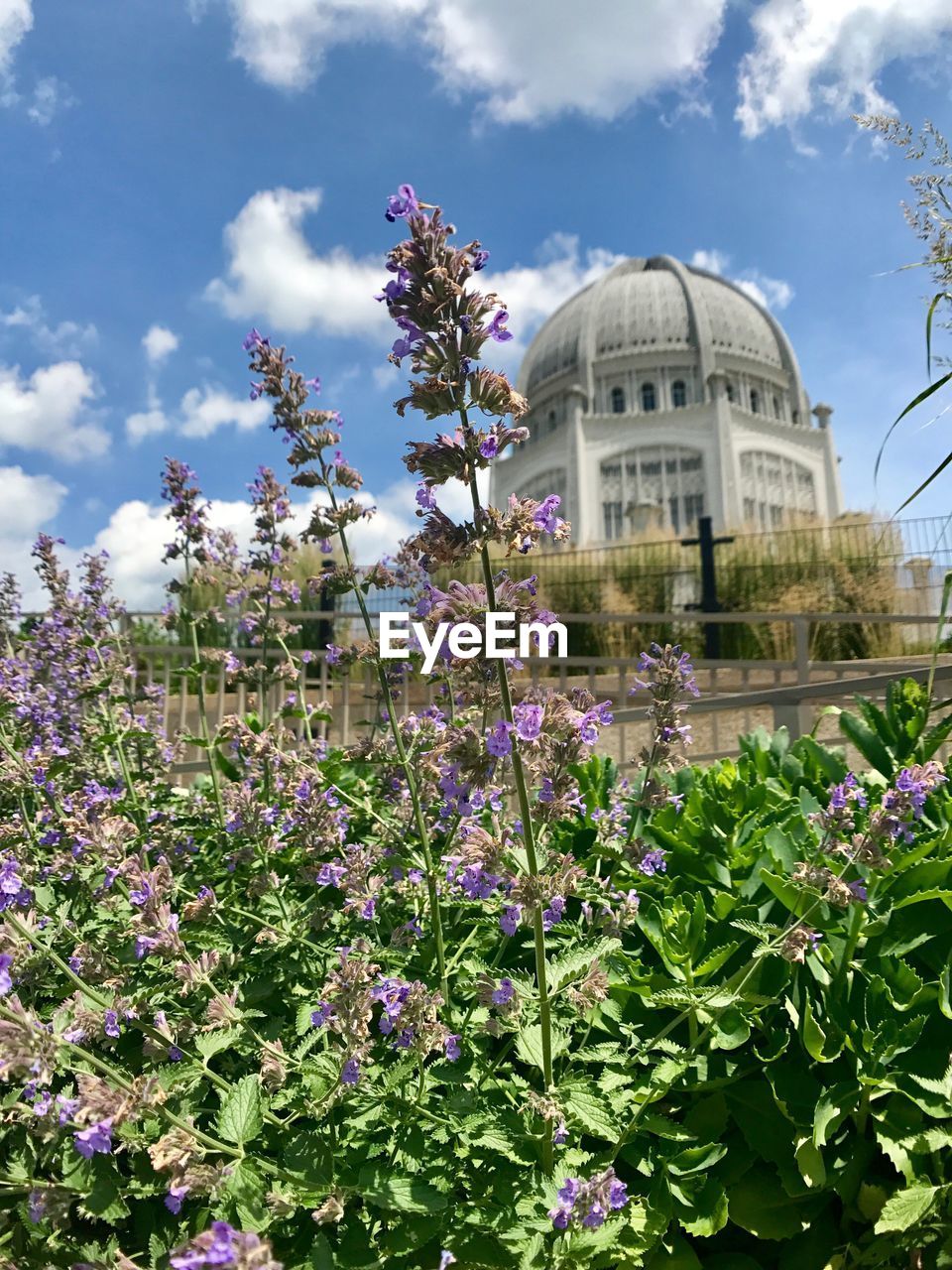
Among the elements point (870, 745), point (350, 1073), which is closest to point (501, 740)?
point (350, 1073)

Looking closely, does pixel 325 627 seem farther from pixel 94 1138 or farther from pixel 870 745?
pixel 94 1138

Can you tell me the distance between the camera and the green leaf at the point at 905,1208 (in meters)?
1.62

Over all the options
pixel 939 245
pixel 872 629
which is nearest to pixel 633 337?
pixel 872 629

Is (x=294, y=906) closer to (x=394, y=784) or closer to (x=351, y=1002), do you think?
(x=394, y=784)

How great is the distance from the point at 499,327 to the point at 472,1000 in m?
1.44

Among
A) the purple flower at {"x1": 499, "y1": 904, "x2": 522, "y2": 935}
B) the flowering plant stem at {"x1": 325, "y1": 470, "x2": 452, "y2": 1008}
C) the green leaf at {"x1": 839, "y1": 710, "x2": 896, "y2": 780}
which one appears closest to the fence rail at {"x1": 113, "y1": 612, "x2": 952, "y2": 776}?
the green leaf at {"x1": 839, "y1": 710, "x2": 896, "y2": 780}

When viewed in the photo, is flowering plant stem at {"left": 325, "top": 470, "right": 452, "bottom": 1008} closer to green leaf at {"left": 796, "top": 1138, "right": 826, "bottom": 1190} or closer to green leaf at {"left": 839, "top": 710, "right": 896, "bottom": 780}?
green leaf at {"left": 796, "top": 1138, "right": 826, "bottom": 1190}

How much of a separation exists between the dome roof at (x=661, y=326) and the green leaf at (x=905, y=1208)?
4413cm

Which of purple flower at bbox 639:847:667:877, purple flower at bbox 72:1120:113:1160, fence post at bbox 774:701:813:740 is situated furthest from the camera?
fence post at bbox 774:701:813:740

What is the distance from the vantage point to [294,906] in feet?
7.38

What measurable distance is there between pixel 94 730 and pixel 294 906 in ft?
5.14

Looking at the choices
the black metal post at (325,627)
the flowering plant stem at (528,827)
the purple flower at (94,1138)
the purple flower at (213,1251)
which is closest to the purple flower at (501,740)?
the flowering plant stem at (528,827)

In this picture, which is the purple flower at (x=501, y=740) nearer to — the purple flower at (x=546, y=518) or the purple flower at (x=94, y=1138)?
the purple flower at (x=546, y=518)

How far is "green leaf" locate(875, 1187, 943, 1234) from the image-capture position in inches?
63.9
